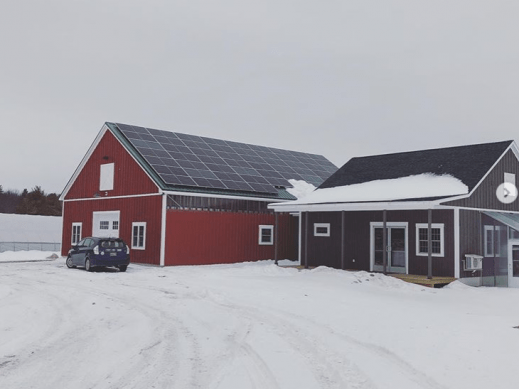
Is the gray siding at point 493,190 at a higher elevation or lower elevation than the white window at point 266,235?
Answer: higher

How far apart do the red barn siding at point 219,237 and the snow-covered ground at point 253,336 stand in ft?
26.6

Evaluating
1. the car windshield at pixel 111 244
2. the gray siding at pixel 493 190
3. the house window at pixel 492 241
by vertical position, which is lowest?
the car windshield at pixel 111 244

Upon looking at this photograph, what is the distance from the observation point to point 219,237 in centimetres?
Result: 2995

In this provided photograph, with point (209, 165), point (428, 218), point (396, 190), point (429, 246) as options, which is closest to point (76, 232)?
point (209, 165)

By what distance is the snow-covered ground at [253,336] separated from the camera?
7.82 meters

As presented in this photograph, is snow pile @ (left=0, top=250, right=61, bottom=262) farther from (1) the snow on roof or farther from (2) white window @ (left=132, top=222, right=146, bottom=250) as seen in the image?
(1) the snow on roof

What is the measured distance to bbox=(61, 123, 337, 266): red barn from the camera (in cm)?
2847

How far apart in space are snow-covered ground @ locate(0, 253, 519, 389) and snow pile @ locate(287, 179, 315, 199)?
50.2ft

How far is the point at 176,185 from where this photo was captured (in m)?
28.4

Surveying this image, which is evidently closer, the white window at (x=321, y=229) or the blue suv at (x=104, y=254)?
the blue suv at (x=104, y=254)

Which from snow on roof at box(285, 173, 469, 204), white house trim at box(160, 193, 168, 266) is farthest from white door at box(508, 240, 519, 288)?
white house trim at box(160, 193, 168, 266)

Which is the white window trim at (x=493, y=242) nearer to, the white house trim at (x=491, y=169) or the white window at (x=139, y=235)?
the white house trim at (x=491, y=169)

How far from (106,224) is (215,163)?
7.35 m

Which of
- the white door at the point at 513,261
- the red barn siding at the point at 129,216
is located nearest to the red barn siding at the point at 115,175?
the red barn siding at the point at 129,216
